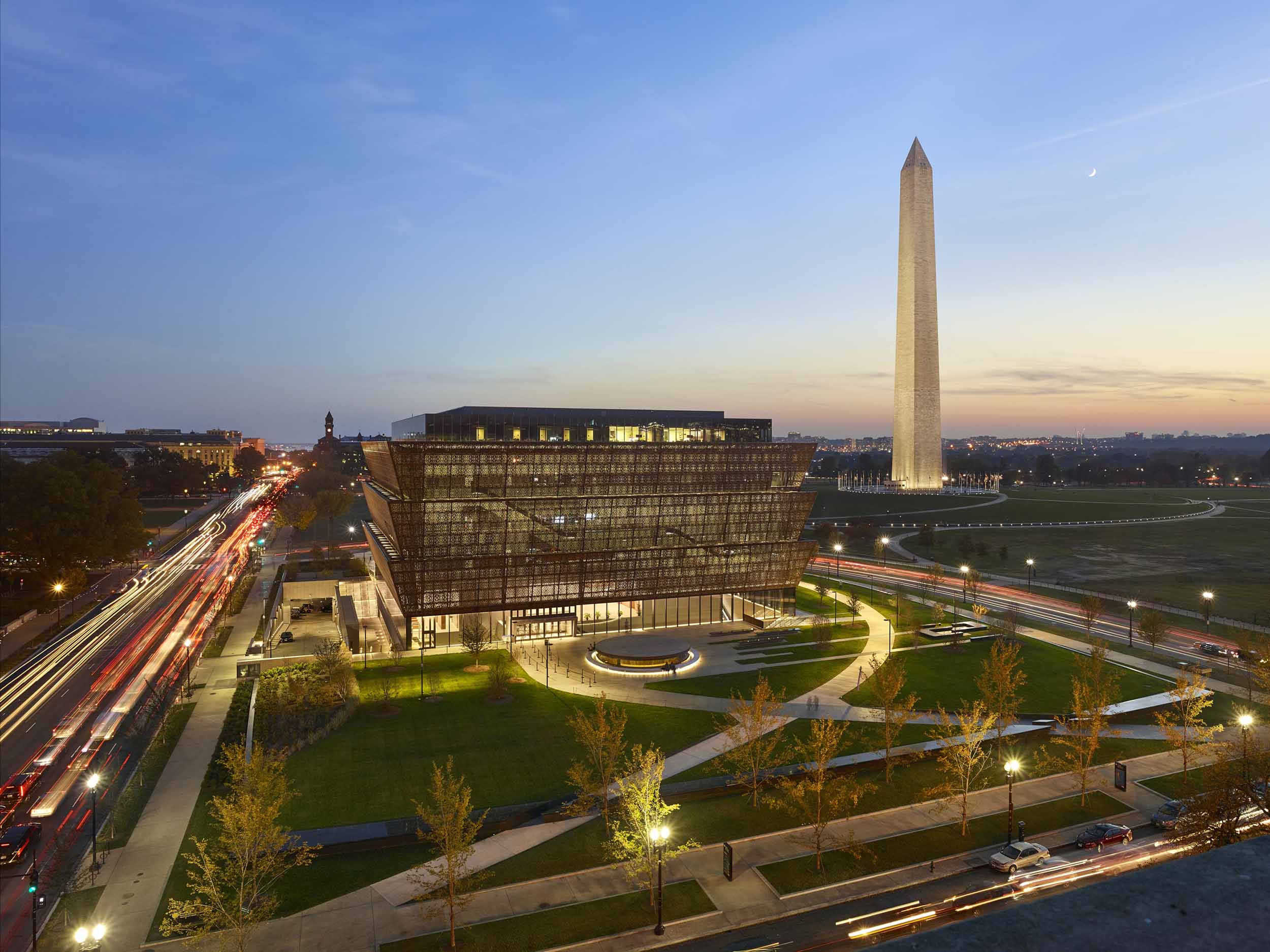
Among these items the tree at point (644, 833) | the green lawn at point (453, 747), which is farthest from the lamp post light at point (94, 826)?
the tree at point (644, 833)

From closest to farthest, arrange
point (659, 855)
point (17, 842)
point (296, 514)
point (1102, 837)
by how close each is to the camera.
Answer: point (659, 855) < point (17, 842) < point (1102, 837) < point (296, 514)

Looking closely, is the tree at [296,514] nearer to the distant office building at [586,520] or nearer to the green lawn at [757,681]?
the distant office building at [586,520]

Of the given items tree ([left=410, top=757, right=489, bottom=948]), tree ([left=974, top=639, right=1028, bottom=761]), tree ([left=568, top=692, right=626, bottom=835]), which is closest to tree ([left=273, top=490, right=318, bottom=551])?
tree ([left=568, top=692, right=626, bottom=835])

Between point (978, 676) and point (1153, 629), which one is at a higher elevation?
point (1153, 629)

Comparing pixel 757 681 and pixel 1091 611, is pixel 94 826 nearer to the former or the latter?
pixel 757 681

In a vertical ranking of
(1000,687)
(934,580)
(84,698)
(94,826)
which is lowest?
(84,698)

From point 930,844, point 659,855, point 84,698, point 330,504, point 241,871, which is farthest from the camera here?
point 330,504

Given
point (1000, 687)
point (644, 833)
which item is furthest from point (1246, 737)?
point (644, 833)
